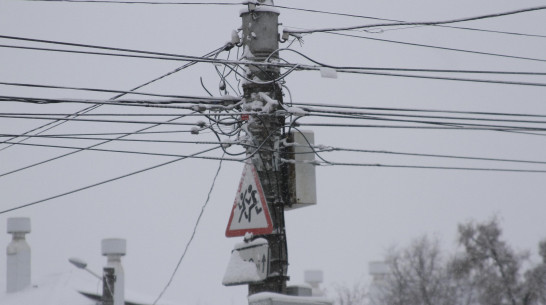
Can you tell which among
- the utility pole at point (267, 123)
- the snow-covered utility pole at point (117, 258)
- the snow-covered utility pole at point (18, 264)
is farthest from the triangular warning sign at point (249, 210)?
the snow-covered utility pole at point (18, 264)

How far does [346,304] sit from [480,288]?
30.4ft

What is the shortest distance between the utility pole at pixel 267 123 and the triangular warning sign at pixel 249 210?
Answer: 0.28 metres

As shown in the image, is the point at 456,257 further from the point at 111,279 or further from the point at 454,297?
the point at 111,279

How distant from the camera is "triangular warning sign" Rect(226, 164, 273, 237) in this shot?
1160 cm

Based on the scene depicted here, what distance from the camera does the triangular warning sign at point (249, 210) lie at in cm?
1160

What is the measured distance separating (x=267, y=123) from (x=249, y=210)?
1.18 metres

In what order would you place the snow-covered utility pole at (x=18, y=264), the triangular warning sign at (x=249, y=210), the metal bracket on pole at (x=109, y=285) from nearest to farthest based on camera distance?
the triangular warning sign at (x=249, y=210) < the metal bracket on pole at (x=109, y=285) < the snow-covered utility pole at (x=18, y=264)

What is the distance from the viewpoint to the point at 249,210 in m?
11.8

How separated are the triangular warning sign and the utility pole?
0.28 meters

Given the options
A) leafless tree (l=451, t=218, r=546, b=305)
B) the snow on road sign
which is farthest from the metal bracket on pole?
leafless tree (l=451, t=218, r=546, b=305)

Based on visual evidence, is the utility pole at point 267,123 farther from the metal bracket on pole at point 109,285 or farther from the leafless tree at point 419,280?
the leafless tree at point 419,280

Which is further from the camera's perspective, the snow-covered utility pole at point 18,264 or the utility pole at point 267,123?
the snow-covered utility pole at point 18,264

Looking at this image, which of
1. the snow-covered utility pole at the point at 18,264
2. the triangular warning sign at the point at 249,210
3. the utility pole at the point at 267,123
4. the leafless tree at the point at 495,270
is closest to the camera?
the triangular warning sign at the point at 249,210

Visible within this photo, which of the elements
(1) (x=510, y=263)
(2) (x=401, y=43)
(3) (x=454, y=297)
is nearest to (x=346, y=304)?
(3) (x=454, y=297)
